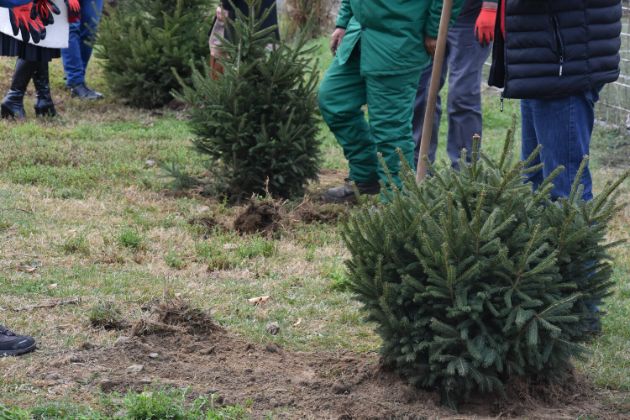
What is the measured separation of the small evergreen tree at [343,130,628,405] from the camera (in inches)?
136

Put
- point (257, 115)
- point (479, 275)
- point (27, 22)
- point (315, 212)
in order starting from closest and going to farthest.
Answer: point (479, 275)
point (315, 212)
point (257, 115)
point (27, 22)

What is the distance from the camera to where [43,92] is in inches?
361

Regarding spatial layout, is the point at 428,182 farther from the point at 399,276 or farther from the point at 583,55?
the point at 583,55

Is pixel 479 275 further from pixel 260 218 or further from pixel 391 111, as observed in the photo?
pixel 260 218

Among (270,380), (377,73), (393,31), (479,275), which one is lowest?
(270,380)

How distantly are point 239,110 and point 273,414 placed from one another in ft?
11.1

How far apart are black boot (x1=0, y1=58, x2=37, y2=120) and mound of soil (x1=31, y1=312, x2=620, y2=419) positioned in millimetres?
5264

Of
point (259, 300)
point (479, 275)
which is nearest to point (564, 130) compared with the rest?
point (479, 275)

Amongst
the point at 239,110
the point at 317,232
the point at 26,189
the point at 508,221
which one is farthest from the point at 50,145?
the point at 508,221

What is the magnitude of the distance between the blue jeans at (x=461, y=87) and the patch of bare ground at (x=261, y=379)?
3.09 metres

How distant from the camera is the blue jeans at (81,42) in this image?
1038 cm

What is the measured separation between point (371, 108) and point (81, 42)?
565cm

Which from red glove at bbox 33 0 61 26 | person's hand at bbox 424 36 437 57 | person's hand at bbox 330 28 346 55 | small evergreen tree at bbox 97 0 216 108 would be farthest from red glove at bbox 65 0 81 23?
person's hand at bbox 424 36 437 57

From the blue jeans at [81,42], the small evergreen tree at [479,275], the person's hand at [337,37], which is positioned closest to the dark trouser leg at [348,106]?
the person's hand at [337,37]
